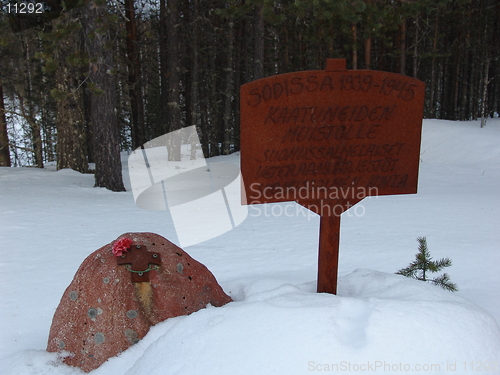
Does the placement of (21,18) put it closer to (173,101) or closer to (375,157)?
(173,101)

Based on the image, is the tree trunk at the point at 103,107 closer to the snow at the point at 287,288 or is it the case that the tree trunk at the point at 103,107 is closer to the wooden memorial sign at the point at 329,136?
the snow at the point at 287,288

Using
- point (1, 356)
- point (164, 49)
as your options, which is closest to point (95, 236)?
point (1, 356)

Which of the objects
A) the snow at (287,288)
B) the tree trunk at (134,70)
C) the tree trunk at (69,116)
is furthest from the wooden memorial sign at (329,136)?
the tree trunk at (134,70)

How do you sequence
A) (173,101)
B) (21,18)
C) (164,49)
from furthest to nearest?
(164,49) → (173,101) → (21,18)

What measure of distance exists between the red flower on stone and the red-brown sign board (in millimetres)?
855

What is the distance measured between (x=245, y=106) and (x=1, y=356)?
2336 mm

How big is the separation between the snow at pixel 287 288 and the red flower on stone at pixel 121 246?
21.0 inches

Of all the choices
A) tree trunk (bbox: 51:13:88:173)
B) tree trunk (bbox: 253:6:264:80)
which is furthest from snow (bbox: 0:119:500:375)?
tree trunk (bbox: 253:6:264:80)

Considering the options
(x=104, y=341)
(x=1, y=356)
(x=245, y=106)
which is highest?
(x=245, y=106)

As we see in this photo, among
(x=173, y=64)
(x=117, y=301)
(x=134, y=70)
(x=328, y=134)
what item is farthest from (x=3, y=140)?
(x=328, y=134)

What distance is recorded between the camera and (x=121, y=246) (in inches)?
100

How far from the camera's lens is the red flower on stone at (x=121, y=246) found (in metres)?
2.52

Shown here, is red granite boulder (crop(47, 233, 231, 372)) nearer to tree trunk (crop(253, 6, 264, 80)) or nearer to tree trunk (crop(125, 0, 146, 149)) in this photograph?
tree trunk (crop(253, 6, 264, 80))

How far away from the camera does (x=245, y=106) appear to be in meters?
2.50
